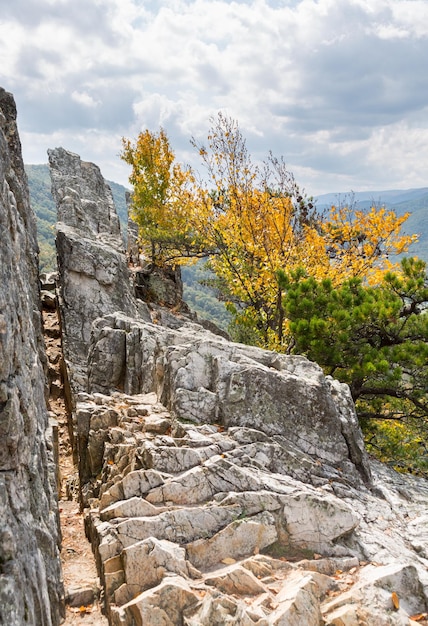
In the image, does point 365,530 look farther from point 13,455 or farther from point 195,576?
point 13,455

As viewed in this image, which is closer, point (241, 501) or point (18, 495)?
point (18, 495)

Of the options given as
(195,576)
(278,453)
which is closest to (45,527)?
(195,576)

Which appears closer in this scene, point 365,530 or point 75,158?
point 365,530

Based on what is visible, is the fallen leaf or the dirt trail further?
the dirt trail

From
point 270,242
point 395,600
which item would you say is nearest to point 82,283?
point 270,242

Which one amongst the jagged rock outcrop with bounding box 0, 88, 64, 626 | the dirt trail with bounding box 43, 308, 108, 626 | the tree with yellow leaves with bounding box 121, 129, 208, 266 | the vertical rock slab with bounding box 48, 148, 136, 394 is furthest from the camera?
the tree with yellow leaves with bounding box 121, 129, 208, 266

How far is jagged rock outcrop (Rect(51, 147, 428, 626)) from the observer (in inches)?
268

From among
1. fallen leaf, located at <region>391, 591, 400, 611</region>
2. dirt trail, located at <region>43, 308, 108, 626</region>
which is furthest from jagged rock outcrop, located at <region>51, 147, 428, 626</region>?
dirt trail, located at <region>43, 308, 108, 626</region>

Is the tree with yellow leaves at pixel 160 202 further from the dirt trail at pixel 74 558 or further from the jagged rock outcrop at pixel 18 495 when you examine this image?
the jagged rock outcrop at pixel 18 495

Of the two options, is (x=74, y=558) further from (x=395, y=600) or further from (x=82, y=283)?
(x=82, y=283)

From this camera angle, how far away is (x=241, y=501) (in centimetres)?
824

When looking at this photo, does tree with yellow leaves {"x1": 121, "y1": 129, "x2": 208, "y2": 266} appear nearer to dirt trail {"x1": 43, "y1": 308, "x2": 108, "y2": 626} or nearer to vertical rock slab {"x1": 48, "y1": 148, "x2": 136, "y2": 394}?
vertical rock slab {"x1": 48, "y1": 148, "x2": 136, "y2": 394}

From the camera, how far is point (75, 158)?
3697cm

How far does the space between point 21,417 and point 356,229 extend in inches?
798
